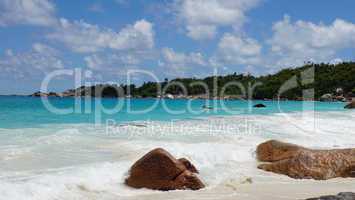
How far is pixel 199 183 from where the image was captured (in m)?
8.45

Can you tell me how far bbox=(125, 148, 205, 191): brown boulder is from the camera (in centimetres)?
834

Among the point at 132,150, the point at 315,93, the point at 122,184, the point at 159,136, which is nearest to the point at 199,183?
the point at 122,184

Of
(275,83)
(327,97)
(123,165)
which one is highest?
(275,83)

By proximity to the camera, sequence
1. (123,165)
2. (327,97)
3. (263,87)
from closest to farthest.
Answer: (123,165) < (327,97) < (263,87)

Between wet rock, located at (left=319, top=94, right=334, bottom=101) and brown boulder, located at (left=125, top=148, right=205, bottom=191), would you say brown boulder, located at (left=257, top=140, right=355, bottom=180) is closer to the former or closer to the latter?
brown boulder, located at (left=125, top=148, right=205, bottom=191)

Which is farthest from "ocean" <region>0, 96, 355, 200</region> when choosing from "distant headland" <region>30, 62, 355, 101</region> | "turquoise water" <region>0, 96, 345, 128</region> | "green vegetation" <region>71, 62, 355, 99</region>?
"green vegetation" <region>71, 62, 355, 99</region>

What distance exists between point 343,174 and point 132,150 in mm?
5596

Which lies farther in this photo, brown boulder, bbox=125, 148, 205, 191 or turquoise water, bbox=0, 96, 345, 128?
turquoise water, bbox=0, 96, 345, 128

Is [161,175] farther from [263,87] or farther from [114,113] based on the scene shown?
[263,87]

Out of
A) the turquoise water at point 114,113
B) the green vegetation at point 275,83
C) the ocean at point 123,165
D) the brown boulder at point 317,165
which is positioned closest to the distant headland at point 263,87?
the green vegetation at point 275,83

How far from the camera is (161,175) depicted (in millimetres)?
8414

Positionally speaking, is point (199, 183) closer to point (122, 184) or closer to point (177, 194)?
point (177, 194)

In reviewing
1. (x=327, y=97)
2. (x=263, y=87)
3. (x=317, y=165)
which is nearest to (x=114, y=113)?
(x=317, y=165)

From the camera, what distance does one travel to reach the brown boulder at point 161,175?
8336 mm
